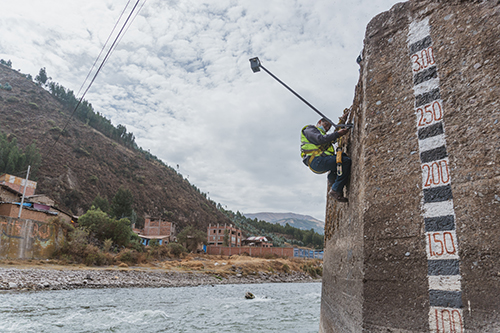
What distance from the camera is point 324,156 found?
4.61 meters

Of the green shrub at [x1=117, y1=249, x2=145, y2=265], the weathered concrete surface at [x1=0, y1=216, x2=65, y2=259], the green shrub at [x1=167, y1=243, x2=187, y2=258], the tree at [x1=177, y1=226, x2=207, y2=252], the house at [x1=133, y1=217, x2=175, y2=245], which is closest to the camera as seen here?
the weathered concrete surface at [x1=0, y1=216, x2=65, y2=259]

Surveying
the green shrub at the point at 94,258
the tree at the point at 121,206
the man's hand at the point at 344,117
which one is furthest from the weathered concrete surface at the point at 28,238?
the tree at the point at 121,206

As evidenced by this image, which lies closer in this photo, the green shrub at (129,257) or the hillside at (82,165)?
the green shrub at (129,257)

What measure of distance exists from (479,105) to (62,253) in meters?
30.4

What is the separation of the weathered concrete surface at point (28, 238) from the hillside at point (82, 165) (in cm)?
3545

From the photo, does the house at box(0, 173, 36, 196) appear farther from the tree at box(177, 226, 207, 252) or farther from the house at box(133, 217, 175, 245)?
the house at box(133, 217, 175, 245)

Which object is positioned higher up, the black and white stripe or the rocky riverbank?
the black and white stripe

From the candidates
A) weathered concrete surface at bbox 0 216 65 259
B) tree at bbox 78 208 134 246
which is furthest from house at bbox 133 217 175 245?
weathered concrete surface at bbox 0 216 65 259

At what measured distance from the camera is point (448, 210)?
288cm

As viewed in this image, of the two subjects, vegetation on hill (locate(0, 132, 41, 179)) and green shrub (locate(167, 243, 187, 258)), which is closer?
green shrub (locate(167, 243, 187, 258))

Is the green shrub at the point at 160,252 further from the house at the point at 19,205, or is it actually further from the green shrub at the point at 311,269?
the green shrub at the point at 311,269

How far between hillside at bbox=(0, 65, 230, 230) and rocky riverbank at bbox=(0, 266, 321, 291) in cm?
3820

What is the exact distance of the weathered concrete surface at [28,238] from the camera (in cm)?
2244

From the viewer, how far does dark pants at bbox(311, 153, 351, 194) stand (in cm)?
439
